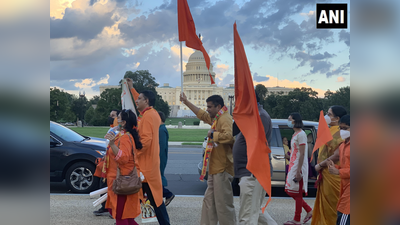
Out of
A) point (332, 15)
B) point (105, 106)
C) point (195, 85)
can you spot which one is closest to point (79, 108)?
point (105, 106)

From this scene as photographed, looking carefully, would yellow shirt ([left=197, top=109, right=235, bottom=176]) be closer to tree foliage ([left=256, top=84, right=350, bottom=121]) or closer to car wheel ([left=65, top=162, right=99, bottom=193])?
car wheel ([left=65, top=162, right=99, bottom=193])

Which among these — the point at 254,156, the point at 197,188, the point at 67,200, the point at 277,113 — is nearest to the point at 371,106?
the point at 254,156

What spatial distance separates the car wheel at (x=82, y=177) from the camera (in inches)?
304

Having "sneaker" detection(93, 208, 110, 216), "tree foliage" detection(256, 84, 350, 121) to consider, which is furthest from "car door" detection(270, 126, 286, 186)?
"tree foliage" detection(256, 84, 350, 121)

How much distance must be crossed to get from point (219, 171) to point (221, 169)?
4 cm

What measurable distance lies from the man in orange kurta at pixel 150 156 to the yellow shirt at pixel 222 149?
0.70 meters

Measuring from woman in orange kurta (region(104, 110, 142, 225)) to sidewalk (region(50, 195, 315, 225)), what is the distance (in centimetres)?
125

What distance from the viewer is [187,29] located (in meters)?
4.84

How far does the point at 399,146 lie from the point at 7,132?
52.4 inches

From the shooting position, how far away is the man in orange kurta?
4512 millimetres

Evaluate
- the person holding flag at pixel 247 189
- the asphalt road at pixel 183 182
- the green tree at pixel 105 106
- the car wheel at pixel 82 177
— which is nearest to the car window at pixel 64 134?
the car wheel at pixel 82 177

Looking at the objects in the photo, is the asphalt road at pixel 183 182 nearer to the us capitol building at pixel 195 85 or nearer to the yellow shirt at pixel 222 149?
the yellow shirt at pixel 222 149

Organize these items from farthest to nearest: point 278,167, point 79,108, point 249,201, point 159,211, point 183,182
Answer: point 79,108 → point 183,182 → point 278,167 → point 159,211 → point 249,201

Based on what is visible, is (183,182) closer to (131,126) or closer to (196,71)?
(131,126)
